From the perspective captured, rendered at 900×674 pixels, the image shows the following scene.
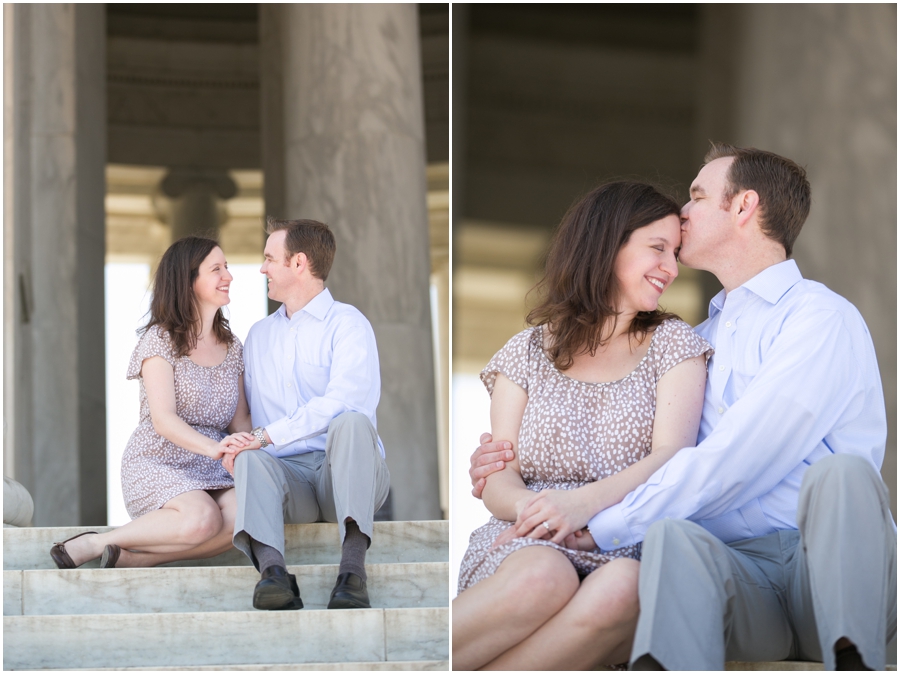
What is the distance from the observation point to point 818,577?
7.17 ft

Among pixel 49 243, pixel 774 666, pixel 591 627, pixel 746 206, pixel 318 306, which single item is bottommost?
pixel 774 666

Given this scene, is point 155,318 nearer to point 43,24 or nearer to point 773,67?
point 773,67

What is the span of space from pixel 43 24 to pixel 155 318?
14.7 ft

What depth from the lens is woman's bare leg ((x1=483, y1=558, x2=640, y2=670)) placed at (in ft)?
7.50

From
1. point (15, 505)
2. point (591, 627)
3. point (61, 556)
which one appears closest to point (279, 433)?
point (61, 556)

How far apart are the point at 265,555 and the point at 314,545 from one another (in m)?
0.55

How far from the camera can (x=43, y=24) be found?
24.3 feet

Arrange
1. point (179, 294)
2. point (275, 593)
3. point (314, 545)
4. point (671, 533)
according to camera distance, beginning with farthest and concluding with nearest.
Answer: point (179, 294) → point (314, 545) → point (275, 593) → point (671, 533)

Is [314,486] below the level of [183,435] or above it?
below

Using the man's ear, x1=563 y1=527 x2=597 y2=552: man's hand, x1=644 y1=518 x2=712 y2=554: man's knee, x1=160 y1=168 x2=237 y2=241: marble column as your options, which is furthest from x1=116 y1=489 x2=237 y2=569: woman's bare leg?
x1=160 y1=168 x2=237 y2=241: marble column

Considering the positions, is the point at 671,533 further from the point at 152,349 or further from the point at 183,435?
the point at 152,349

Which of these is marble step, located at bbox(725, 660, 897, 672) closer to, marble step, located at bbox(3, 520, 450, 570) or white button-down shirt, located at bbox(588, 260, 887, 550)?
white button-down shirt, located at bbox(588, 260, 887, 550)

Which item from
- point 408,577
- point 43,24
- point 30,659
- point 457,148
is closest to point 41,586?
point 30,659

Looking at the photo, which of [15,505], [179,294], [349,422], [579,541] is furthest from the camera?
[15,505]
